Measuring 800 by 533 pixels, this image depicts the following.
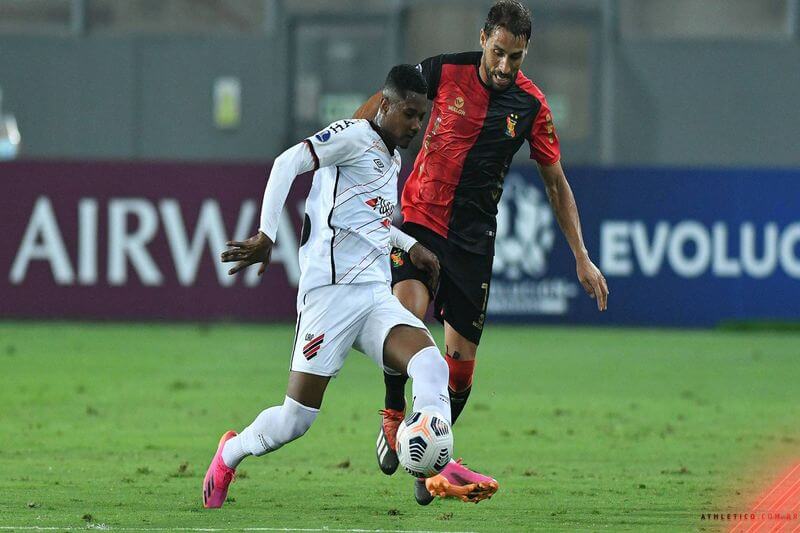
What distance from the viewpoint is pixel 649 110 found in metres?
24.4

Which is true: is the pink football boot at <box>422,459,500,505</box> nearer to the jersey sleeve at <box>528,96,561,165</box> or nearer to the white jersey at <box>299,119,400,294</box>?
the white jersey at <box>299,119,400,294</box>

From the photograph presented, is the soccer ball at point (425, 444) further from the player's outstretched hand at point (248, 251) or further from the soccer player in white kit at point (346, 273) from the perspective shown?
the player's outstretched hand at point (248, 251)

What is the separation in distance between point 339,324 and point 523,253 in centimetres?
1002

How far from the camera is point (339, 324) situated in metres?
7.03

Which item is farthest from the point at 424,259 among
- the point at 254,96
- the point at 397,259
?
the point at 254,96

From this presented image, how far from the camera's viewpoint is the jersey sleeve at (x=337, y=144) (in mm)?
6875

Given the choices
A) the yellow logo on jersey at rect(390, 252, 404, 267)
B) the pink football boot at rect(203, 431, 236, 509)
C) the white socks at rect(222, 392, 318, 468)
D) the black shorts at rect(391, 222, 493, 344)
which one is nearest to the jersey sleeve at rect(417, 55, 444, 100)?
the black shorts at rect(391, 222, 493, 344)

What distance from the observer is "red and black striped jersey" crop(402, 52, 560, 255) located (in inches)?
320

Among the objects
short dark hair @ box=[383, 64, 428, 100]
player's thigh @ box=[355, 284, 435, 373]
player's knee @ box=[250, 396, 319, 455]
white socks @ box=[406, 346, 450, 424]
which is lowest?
player's knee @ box=[250, 396, 319, 455]

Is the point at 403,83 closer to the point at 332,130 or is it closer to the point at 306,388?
the point at 332,130

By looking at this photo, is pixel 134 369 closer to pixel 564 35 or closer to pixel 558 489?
pixel 558 489

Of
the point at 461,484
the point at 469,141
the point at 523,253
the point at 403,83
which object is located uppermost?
the point at 403,83

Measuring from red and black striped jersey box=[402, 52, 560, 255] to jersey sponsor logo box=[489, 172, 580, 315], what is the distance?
8.58 meters

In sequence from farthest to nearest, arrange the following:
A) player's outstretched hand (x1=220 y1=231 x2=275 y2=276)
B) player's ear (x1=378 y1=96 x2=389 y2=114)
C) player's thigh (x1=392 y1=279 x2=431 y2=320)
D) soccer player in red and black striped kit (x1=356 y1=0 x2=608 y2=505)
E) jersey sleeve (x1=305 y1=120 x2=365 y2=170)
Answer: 1. soccer player in red and black striped kit (x1=356 y1=0 x2=608 y2=505)
2. player's thigh (x1=392 y1=279 x2=431 y2=320)
3. player's ear (x1=378 y1=96 x2=389 y2=114)
4. jersey sleeve (x1=305 y1=120 x2=365 y2=170)
5. player's outstretched hand (x1=220 y1=231 x2=275 y2=276)
